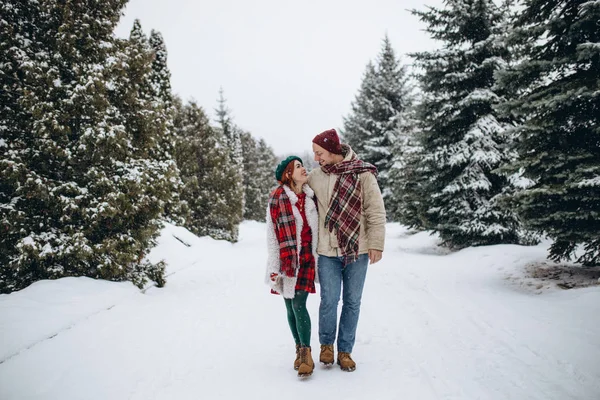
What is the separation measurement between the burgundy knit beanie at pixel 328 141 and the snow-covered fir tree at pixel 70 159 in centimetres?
473

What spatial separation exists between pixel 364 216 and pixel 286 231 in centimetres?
83

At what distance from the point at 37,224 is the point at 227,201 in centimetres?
1297

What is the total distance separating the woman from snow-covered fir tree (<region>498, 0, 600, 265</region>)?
4211mm

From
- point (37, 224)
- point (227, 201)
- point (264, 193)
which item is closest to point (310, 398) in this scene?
point (37, 224)

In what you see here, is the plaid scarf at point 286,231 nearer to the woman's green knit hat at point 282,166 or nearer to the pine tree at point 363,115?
the woman's green knit hat at point 282,166

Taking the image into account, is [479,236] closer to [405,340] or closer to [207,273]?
[405,340]

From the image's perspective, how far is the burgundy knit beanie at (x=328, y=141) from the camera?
137 inches

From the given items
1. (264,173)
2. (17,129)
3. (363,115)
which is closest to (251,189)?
(264,173)

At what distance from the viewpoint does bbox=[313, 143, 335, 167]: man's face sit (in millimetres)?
3490

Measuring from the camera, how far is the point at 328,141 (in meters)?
3.47

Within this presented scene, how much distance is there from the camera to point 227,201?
18.9 m

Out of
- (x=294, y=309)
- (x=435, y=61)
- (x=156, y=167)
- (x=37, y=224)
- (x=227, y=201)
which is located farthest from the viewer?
(x=227, y=201)

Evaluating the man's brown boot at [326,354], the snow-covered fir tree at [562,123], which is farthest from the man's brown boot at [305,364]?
the snow-covered fir tree at [562,123]

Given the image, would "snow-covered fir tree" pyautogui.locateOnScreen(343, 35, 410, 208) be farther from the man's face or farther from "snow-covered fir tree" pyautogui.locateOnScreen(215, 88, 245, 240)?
the man's face
